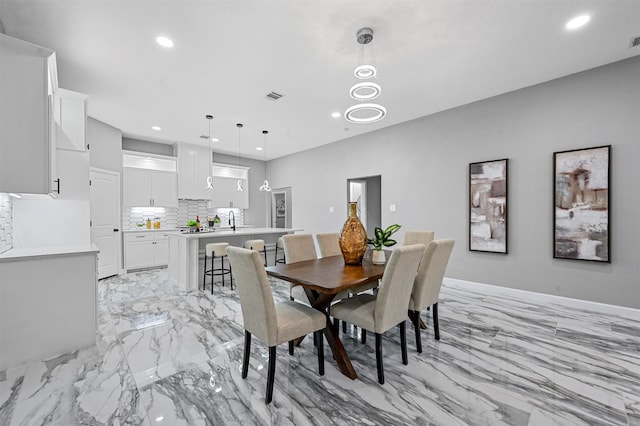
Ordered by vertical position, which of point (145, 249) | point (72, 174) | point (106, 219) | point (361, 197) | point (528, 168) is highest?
point (528, 168)

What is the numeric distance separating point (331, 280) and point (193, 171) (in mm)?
5859

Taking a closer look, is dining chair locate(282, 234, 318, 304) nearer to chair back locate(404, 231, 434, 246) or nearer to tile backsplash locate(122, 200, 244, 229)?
chair back locate(404, 231, 434, 246)

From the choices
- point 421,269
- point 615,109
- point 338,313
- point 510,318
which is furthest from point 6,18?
point 615,109

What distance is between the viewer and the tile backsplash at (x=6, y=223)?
8.34 ft

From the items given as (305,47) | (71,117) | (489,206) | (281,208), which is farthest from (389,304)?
(281,208)

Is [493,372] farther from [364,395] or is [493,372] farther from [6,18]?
[6,18]

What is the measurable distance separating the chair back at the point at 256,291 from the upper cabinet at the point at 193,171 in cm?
546

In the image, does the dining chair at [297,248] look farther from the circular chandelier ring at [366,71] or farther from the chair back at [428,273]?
the circular chandelier ring at [366,71]

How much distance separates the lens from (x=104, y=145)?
16.9 feet

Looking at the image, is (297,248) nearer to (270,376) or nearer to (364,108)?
(270,376)

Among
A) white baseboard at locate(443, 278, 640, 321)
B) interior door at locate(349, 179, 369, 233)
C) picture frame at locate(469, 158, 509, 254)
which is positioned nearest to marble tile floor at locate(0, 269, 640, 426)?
white baseboard at locate(443, 278, 640, 321)

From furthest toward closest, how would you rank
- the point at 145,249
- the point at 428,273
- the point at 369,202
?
the point at 369,202, the point at 145,249, the point at 428,273

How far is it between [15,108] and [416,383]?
3586 millimetres

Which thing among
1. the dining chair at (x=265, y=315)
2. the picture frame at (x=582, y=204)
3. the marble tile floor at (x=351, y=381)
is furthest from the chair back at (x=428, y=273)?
the picture frame at (x=582, y=204)
